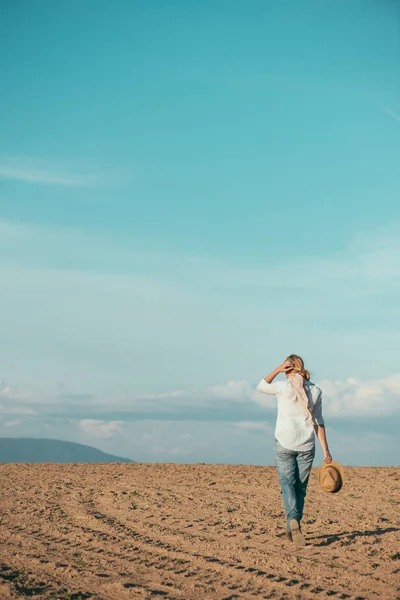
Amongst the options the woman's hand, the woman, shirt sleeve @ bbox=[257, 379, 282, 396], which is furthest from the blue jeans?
the woman's hand

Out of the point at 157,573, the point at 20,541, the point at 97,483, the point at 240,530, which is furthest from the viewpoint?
the point at 97,483

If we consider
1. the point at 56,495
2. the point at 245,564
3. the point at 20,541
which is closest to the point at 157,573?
the point at 245,564

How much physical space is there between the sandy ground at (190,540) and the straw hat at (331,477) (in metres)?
0.84

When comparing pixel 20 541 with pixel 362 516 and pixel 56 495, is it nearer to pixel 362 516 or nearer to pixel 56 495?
pixel 56 495

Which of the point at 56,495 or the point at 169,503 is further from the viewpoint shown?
the point at 56,495

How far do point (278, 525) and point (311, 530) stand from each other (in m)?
0.64

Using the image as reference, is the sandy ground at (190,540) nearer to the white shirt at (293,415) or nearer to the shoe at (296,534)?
the shoe at (296,534)

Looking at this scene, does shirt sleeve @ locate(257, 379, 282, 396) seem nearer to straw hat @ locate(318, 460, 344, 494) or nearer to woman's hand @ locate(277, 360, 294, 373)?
woman's hand @ locate(277, 360, 294, 373)

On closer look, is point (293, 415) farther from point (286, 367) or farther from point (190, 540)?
point (190, 540)

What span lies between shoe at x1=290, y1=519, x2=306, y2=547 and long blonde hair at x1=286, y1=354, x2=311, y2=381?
2108 millimetres

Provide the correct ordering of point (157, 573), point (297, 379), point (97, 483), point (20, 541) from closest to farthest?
point (157, 573), point (297, 379), point (20, 541), point (97, 483)

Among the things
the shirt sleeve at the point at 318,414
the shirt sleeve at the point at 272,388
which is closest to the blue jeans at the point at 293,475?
the shirt sleeve at the point at 318,414

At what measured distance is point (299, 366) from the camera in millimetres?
10172

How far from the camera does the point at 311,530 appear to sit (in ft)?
38.8
